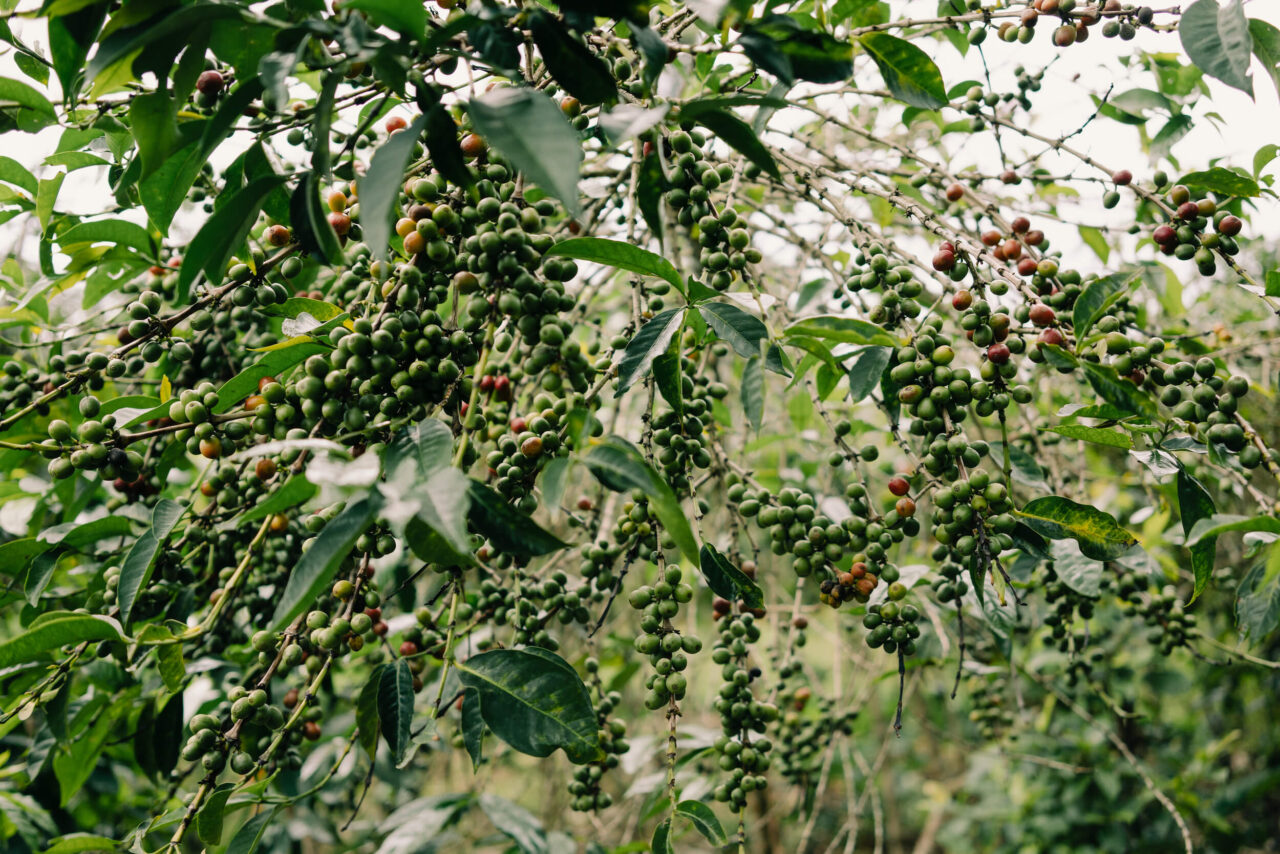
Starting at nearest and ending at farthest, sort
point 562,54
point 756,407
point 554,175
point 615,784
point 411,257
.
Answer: point 554,175 < point 562,54 < point 411,257 < point 756,407 < point 615,784

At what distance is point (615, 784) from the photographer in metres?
3.49

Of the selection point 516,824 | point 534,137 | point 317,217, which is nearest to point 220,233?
point 317,217

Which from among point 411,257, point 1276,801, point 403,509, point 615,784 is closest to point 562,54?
point 411,257

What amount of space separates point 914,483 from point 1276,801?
3.29 meters

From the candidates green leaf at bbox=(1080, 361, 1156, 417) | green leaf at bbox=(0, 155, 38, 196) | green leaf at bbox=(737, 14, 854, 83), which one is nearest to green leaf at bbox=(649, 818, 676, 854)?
green leaf at bbox=(1080, 361, 1156, 417)

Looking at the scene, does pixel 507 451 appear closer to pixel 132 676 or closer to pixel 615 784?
pixel 132 676

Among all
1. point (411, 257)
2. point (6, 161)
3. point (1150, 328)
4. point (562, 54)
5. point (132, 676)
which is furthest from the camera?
point (1150, 328)

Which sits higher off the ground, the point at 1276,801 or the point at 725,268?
the point at 725,268

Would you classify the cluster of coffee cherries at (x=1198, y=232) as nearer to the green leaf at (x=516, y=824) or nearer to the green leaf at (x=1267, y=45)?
the green leaf at (x=1267, y=45)

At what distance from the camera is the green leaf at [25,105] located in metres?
1.10

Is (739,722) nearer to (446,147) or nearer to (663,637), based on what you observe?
(663,637)

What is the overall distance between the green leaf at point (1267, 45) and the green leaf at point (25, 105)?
1.72 m

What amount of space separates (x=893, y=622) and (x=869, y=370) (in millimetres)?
340

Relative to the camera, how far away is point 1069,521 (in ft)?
3.18
